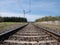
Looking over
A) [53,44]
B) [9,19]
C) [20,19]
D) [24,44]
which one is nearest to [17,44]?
[24,44]

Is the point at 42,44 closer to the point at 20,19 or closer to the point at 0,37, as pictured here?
the point at 0,37

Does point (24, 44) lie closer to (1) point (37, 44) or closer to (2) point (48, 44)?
(1) point (37, 44)

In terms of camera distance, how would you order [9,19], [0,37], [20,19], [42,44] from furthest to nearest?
1. [20,19]
2. [9,19]
3. [0,37]
4. [42,44]

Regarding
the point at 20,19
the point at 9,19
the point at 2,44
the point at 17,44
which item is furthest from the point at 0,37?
the point at 20,19

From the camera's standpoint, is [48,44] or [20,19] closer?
[48,44]

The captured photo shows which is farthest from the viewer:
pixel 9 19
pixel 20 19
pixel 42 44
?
pixel 20 19

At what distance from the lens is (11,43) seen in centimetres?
477

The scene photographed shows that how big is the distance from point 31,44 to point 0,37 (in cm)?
153

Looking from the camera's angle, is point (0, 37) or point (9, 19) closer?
point (0, 37)

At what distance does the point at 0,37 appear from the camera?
18.1ft

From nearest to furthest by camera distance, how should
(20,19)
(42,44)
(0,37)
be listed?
(42,44)
(0,37)
(20,19)

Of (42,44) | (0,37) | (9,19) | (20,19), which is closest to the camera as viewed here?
(42,44)

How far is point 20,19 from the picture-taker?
12612 centimetres

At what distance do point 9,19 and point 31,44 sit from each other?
362 ft
